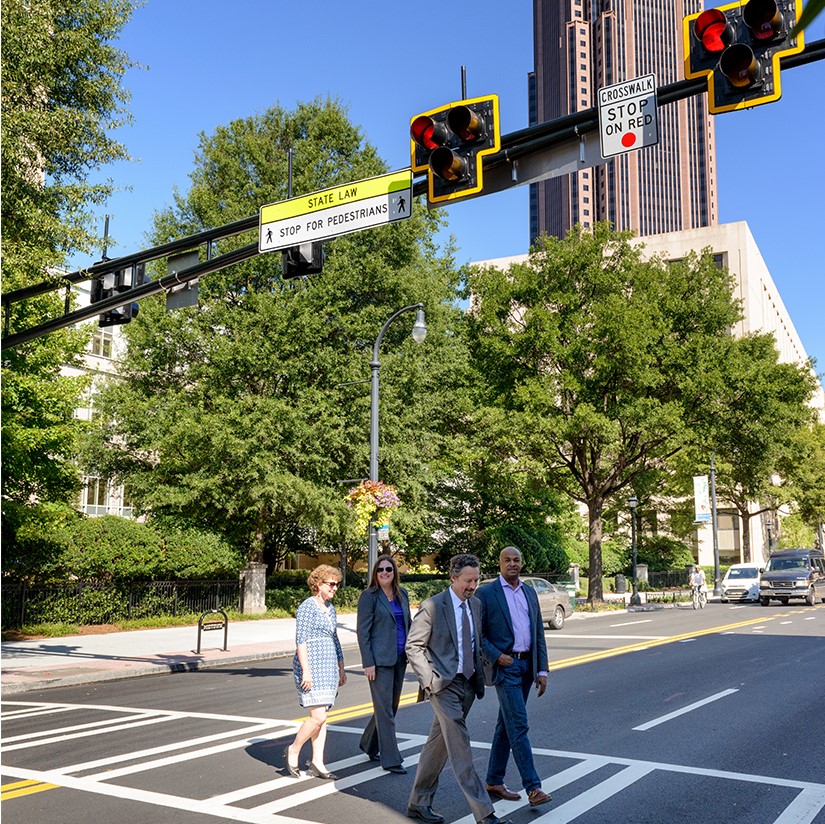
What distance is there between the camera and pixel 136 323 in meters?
28.0

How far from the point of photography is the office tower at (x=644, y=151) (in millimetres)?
178875

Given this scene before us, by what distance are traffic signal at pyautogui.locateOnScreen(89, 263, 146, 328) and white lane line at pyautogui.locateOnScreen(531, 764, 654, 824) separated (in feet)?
29.1

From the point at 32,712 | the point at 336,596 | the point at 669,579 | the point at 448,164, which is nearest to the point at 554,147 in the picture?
the point at 448,164

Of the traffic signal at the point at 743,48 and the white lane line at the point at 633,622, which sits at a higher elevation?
the traffic signal at the point at 743,48

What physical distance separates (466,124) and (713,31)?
2224 mm

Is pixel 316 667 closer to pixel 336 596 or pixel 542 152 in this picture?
pixel 542 152

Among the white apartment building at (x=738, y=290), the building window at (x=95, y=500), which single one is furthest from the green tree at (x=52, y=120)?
the white apartment building at (x=738, y=290)

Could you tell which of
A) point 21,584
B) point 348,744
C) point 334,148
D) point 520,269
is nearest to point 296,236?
point 348,744

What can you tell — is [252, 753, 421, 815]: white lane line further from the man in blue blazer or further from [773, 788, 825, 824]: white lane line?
[773, 788, 825, 824]: white lane line

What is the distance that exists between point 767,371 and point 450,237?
14583 mm

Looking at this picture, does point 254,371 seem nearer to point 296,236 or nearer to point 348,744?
point 296,236

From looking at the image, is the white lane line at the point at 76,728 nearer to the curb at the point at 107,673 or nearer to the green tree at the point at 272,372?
the curb at the point at 107,673

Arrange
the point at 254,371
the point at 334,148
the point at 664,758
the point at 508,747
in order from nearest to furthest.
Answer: the point at 508,747, the point at 664,758, the point at 254,371, the point at 334,148

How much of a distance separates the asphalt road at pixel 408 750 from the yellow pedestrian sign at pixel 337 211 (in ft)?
17.8
